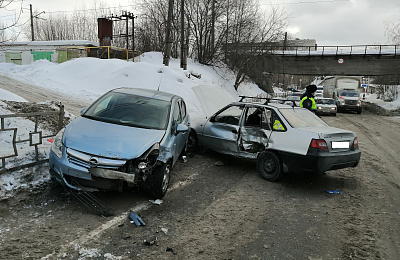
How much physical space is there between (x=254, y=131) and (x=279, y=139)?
67 centimetres

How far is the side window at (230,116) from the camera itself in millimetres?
6977

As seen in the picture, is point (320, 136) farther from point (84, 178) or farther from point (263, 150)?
point (84, 178)

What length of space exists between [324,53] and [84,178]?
35.9m

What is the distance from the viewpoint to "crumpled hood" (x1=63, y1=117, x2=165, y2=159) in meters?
4.29

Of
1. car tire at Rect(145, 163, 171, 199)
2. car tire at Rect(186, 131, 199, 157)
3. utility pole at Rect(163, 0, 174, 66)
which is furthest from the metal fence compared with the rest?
car tire at Rect(145, 163, 171, 199)

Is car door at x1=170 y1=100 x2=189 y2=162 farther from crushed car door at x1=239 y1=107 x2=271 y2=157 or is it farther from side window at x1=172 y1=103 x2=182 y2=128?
crushed car door at x1=239 y1=107 x2=271 y2=157

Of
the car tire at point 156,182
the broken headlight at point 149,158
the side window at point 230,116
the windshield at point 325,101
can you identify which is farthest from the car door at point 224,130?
the windshield at point 325,101

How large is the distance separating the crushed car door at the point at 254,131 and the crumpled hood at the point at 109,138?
213cm

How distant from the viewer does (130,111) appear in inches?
221

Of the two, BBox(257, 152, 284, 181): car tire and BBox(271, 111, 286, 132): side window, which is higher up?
BBox(271, 111, 286, 132): side window

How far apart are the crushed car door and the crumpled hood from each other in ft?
6.97

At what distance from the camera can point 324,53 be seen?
3525 centimetres

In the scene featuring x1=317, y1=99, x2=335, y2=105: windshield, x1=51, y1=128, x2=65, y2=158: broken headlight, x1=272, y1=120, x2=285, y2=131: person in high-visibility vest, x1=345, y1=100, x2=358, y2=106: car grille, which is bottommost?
x1=345, y1=100, x2=358, y2=106: car grille

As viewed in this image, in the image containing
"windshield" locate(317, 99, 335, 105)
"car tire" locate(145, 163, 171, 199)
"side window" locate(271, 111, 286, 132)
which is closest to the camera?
"car tire" locate(145, 163, 171, 199)
